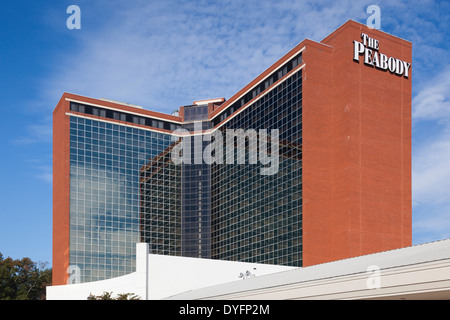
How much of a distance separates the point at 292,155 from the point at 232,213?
2202 cm

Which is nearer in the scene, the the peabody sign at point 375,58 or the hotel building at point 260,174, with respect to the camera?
the hotel building at point 260,174

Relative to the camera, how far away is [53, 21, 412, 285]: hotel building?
81562 mm

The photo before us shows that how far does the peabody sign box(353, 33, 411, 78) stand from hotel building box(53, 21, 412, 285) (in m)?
0.15

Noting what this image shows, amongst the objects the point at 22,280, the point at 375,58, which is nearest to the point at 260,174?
the point at 375,58

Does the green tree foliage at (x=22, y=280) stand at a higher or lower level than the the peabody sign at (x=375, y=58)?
lower

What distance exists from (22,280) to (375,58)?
250 ft

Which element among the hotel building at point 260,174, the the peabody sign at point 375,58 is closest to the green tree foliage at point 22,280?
the hotel building at point 260,174

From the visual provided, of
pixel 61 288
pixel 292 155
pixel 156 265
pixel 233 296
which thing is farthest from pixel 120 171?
pixel 233 296

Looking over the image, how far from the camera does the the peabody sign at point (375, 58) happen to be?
83.4m

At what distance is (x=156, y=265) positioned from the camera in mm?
47719

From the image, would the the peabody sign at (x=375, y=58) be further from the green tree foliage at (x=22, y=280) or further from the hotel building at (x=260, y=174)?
the green tree foliage at (x=22, y=280)

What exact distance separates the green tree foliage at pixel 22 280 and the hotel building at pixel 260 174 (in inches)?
412

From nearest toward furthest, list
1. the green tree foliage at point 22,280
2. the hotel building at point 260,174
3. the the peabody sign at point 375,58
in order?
the hotel building at point 260,174, the the peabody sign at point 375,58, the green tree foliage at point 22,280

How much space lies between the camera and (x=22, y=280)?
112 metres
